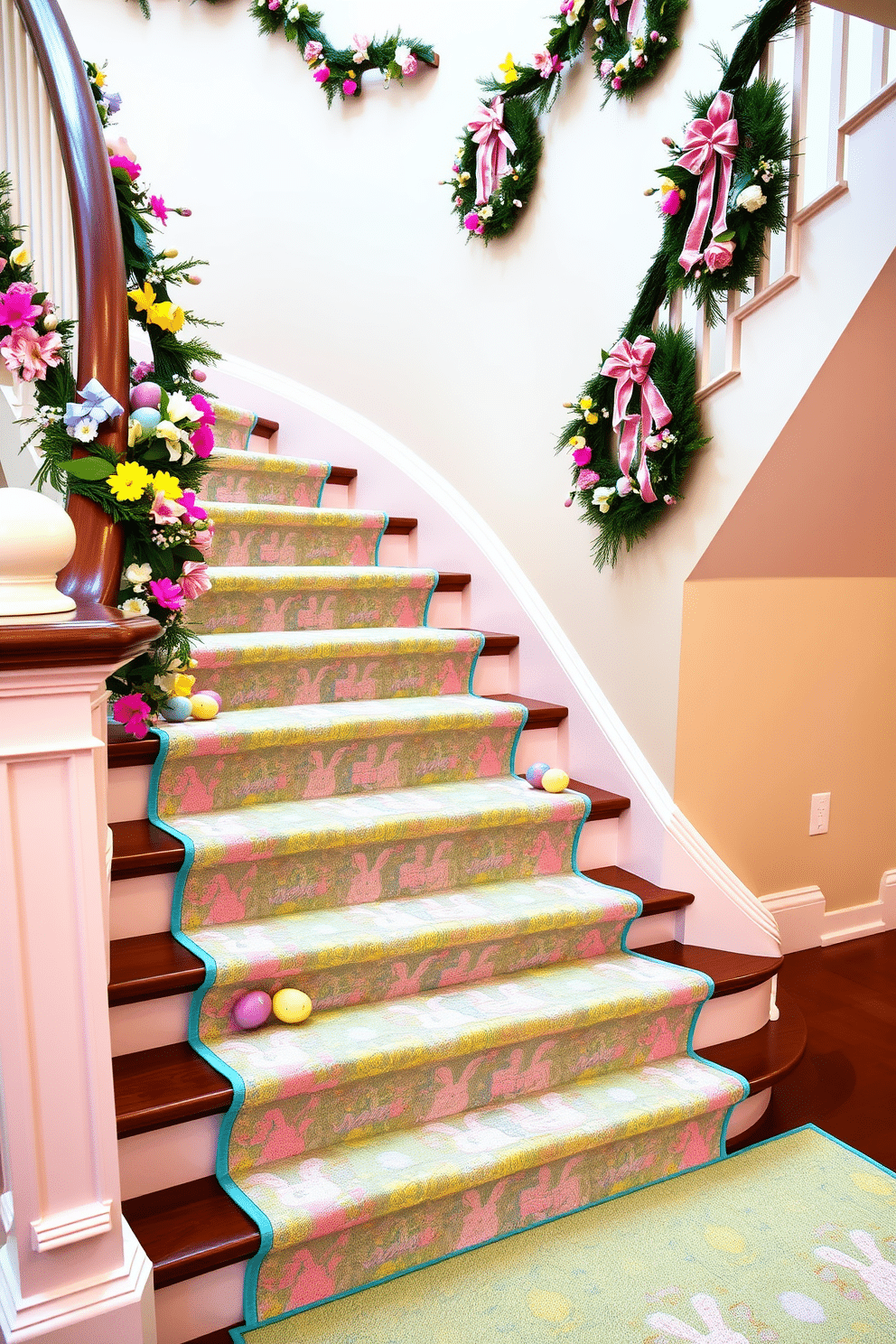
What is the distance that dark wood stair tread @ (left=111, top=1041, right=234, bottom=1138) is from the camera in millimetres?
1539

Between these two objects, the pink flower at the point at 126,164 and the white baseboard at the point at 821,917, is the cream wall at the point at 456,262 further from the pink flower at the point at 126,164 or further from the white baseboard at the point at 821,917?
the pink flower at the point at 126,164

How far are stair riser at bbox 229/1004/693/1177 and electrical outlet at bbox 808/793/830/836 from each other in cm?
93

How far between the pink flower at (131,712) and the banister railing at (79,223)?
623mm

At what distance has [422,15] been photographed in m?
3.24

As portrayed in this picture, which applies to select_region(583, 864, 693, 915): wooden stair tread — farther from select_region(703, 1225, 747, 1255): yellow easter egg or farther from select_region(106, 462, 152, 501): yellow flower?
select_region(106, 462, 152, 501): yellow flower

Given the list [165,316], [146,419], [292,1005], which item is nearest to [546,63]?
[165,316]

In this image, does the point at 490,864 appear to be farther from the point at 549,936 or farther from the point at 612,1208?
the point at 612,1208

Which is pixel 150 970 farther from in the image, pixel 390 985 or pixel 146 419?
pixel 146 419

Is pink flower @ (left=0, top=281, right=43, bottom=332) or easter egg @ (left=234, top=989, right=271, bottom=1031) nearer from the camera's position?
pink flower @ (left=0, top=281, right=43, bottom=332)

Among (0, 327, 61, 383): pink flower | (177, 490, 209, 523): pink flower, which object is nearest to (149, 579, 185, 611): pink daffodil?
(177, 490, 209, 523): pink flower

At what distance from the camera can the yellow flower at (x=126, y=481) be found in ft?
4.77

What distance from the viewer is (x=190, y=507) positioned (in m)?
1.63

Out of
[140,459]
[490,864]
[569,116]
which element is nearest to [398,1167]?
[490,864]

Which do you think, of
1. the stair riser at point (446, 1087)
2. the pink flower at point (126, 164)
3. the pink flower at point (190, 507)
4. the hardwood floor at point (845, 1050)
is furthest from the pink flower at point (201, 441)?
the hardwood floor at point (845, 1050)
